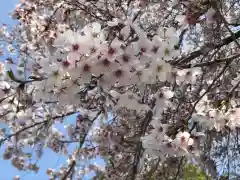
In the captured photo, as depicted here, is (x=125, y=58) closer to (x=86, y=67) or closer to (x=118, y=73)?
(x=118, y=73)

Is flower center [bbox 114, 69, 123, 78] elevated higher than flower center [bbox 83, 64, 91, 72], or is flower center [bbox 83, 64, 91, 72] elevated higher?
flower center [bbox 114, 69, 123, 78]

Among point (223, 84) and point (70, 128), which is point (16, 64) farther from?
point (223, 84)

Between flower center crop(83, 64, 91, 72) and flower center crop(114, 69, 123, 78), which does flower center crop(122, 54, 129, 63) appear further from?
flower center crop(83, 64, 91, 72)

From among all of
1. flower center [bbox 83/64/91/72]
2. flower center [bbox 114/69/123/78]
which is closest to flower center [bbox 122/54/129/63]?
flower center [bbox 114/69/123/78]

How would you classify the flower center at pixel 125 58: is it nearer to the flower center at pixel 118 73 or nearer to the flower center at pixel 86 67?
the flower center at pixel 118 73

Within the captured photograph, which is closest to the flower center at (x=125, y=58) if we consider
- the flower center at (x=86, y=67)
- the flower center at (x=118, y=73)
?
the flower center at (x=118, y=73)

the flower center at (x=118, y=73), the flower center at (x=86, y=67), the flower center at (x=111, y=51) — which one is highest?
the flower center at (x=111, y=51)

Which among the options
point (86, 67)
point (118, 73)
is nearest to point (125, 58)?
point (118, 73)

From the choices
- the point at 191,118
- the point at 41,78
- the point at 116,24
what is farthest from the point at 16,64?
the point at 191,118

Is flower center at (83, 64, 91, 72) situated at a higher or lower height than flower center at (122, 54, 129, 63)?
lower

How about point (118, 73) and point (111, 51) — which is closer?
point (111, 51)

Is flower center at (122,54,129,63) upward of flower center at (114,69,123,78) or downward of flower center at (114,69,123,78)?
upward

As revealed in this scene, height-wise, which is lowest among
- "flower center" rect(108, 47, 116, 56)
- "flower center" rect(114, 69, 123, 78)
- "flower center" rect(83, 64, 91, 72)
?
"flower center" rect(83, 64, 91, 72)

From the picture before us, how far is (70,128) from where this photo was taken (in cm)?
375
